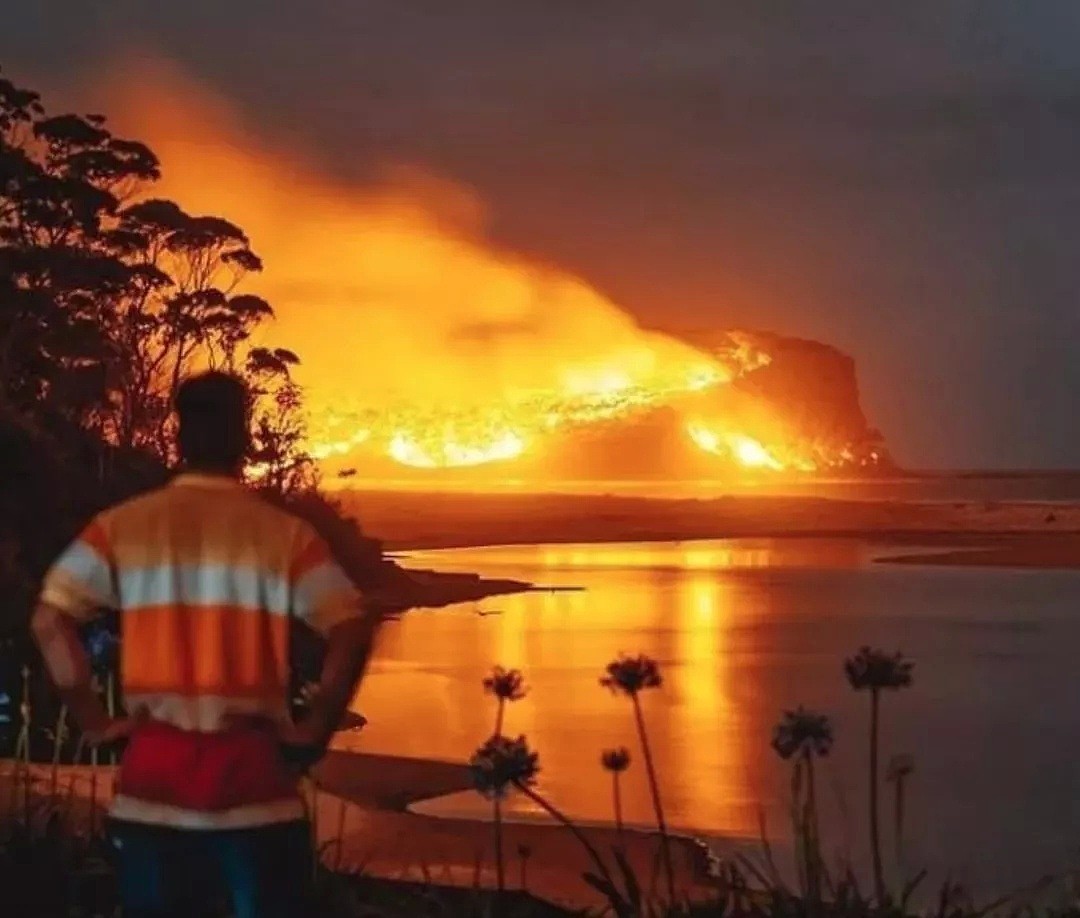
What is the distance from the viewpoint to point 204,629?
383cm

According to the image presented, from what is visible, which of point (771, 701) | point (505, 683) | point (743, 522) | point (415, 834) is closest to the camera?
point (505, 683)

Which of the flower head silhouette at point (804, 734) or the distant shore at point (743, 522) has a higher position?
the distant shore at point (743, 522)

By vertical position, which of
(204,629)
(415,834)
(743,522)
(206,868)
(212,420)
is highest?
(743,522)

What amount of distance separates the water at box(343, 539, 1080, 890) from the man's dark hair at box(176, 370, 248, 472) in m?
3.84

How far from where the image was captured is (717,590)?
149 ft

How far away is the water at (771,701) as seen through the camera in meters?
14.4

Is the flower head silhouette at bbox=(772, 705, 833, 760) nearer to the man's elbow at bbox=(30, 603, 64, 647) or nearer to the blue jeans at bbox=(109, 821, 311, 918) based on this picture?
the blue jeans at bbox=(109, 821, 311, 918)

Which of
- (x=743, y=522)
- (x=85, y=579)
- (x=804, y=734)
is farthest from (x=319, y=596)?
(x=743, y=522)

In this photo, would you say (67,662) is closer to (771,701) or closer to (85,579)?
(85,579)

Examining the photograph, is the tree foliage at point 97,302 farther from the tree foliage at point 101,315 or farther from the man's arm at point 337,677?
the man's arm at point 337,677

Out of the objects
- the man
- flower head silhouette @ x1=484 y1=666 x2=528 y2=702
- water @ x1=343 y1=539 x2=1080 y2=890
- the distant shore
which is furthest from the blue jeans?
the distant shore

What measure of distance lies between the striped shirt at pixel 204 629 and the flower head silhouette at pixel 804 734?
1.55 metres

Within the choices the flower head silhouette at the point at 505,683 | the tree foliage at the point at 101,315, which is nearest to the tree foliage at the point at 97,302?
the tree foliage at the point at 101,315

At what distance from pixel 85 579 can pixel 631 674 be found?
158cm
